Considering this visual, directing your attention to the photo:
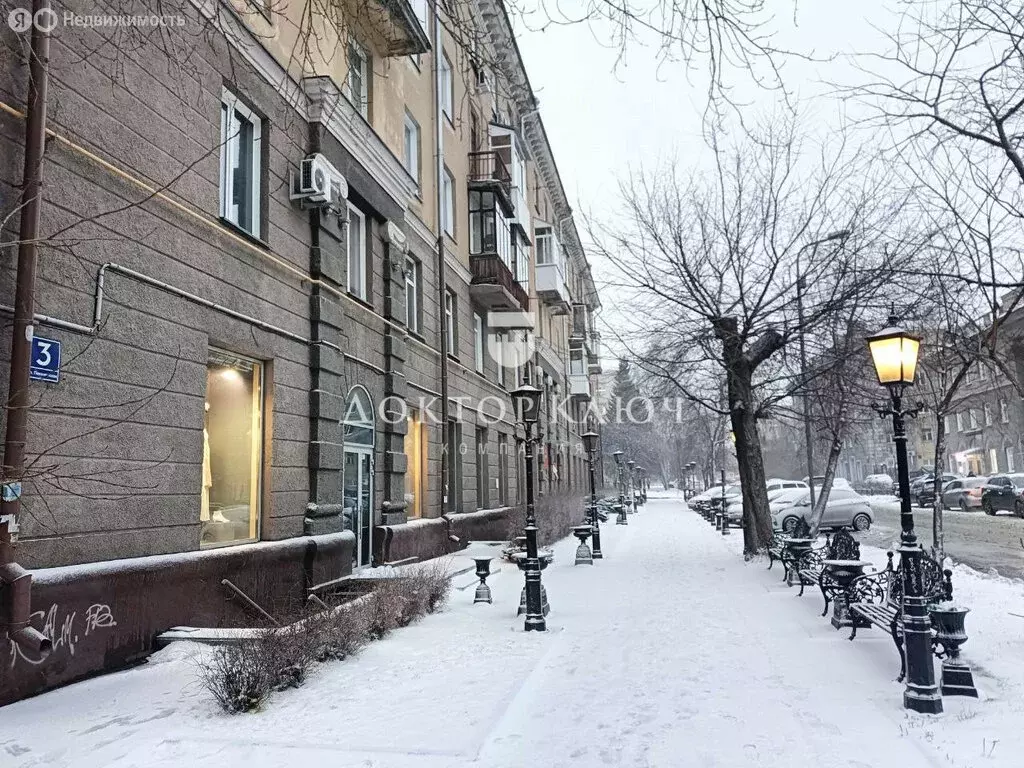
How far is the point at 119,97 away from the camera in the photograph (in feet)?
23.8

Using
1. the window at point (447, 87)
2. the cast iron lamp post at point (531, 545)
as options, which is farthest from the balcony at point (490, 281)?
the cast iron lamp post at point (531, 545)

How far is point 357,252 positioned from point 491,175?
923cm

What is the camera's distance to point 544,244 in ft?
109

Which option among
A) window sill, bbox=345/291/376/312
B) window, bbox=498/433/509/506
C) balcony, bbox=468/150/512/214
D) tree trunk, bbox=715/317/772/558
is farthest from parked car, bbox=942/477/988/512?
window sill, bbox=345/291/376/312

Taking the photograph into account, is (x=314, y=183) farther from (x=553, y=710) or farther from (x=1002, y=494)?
(x=1002, y=494)

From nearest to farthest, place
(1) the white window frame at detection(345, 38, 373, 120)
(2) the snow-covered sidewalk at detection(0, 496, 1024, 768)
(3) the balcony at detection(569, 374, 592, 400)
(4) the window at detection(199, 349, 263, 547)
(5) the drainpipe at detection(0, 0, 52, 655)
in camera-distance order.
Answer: (2) the snow-covered sidewalk at detection(0, 496, 1024, 768), (5) the drainpipe at detection(0, 0, 52, 655), (4) the window at detection(199, 349, 263, 547), (1) the white window frame at detection(345, 38, 373, 120), (3) the balcony at detection(569, 374, 592, 400)

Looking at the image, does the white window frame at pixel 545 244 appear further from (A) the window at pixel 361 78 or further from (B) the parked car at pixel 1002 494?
(B) the parked car at pixel 1002 494

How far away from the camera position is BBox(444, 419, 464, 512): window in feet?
59.2

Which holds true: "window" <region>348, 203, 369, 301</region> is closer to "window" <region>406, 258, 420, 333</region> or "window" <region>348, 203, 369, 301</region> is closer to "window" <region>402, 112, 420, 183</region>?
"window" <region>406, 258, 420, 333</region>

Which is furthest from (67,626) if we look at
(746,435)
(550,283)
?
(550,283)

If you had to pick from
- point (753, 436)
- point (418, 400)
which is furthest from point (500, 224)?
point (753, 436)

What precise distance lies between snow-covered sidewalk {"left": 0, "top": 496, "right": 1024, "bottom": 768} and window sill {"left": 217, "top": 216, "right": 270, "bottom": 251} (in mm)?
4725

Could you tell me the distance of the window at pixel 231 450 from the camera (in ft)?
28.2

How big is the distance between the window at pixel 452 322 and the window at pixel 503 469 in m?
4.77
